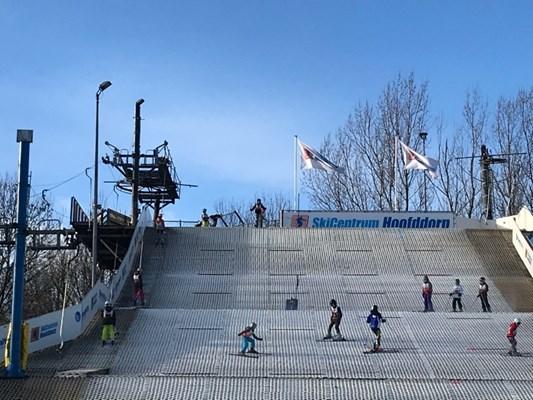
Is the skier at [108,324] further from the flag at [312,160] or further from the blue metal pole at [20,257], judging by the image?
the flag at [312,160]

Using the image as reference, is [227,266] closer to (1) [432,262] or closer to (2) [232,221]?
(1) [432,262]

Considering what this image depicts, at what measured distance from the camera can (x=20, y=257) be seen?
68.0ft

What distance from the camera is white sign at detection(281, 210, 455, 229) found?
43156 millimetres

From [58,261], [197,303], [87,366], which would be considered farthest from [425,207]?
[87,366]

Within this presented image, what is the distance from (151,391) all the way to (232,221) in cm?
6268

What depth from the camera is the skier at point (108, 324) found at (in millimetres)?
23484

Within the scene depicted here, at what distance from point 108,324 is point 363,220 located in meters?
22.0

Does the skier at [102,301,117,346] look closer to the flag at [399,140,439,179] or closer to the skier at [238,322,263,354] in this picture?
the skier at [238,322,263,354]

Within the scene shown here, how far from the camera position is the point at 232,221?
80.9m

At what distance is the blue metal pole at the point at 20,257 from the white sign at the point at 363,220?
911 inches

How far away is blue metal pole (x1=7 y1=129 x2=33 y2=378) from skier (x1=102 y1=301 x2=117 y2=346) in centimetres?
338

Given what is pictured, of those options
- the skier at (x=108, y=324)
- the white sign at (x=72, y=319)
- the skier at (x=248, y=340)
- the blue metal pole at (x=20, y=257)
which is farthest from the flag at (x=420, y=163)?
the blue metal pole at (x=20, y=257)

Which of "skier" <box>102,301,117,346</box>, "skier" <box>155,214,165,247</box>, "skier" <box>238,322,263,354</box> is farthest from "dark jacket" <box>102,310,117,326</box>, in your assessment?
"skier" <box>155,214,165,247</box>

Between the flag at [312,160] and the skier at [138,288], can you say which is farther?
the flag at [312,160]
